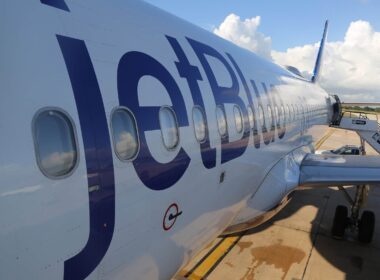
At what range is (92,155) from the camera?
254cm

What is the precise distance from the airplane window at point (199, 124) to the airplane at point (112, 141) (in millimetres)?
22

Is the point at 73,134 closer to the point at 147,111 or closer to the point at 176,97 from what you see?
the point at 147,111

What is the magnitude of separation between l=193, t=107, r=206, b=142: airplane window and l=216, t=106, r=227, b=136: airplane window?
442 millimetres

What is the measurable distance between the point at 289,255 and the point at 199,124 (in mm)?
5315

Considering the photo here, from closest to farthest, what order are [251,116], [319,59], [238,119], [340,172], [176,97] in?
[176,97]
[238,119]
[251,116]
[340,172]
[319,59]

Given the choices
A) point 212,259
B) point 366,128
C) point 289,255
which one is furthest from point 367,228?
point 366,128

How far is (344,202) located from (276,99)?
671 cm

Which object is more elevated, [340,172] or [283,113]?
[283,113]

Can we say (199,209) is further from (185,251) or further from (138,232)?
(138,232)

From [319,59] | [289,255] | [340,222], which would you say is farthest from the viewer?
[319,59]

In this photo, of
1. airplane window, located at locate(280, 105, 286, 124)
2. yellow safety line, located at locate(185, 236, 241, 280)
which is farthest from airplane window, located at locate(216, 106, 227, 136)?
airplane window, located at locate(280, 105, 286, 124)

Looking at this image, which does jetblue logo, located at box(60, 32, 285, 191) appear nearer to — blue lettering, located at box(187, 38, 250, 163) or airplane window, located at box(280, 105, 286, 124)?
blue lettering, located at box(187, 38, 250, 163)

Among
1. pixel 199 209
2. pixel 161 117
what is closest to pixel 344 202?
pixel 199 209

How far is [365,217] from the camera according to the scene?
9.19 m
